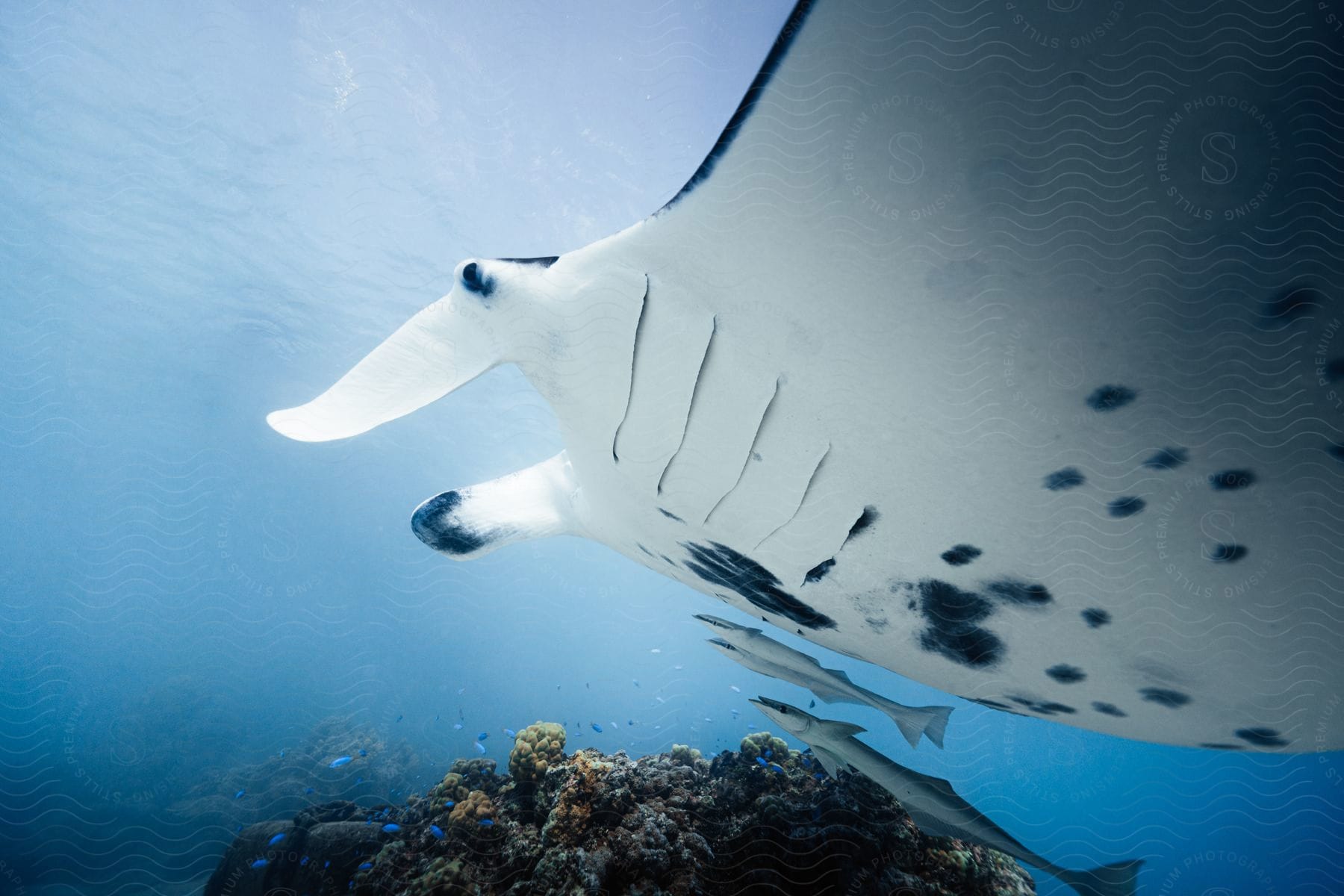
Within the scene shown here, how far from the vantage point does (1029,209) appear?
2.44 feet

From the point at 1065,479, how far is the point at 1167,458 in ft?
0.51

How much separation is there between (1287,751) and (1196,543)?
1.00m

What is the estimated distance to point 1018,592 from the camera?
1.17 m

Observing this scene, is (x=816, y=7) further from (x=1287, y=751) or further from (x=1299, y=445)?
(x=1287, y=751)

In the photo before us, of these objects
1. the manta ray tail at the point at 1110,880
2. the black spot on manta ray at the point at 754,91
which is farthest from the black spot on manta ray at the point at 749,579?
the manta ray tail at the point at 1110,880

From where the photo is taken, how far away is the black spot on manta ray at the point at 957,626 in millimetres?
1244

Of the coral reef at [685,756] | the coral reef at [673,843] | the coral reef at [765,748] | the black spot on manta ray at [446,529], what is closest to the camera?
the black spot on manta ray at [446,529]

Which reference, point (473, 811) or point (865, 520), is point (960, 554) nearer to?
point (865, 520)

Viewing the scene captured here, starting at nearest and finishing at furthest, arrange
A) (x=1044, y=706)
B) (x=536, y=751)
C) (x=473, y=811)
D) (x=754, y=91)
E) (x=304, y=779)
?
(x=754, y=91) < (x=1044, y=706) < (x=473, y=811) < (x=536, y=751) < (x=304, y=779)

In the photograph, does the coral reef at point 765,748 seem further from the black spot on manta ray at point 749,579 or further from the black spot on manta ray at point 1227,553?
the black spot on manta ray at point 1227,553

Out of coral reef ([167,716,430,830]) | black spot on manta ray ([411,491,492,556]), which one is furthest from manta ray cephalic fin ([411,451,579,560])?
coral reef ([167,716,430,830])

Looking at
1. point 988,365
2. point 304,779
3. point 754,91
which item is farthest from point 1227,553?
point 304,779

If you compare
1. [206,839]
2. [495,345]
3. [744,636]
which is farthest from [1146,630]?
[206,839]

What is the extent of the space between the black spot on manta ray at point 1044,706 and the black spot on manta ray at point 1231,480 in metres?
0.90
